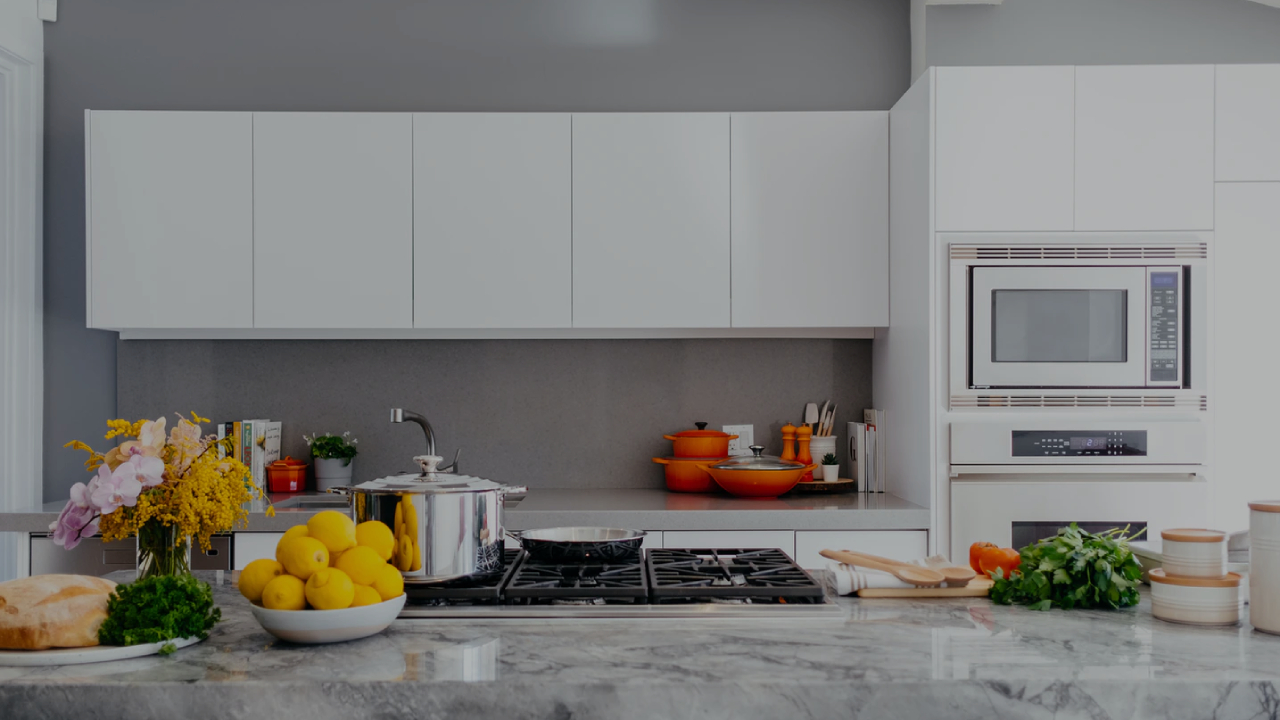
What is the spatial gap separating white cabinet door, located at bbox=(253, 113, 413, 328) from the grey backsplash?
376 mm

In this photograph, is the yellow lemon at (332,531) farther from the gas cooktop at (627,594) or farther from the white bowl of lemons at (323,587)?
the gas cooktop at (627,594)

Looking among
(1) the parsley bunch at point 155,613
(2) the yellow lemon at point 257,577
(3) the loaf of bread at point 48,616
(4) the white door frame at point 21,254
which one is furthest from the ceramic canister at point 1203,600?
(4) the white door frame at point 21,254

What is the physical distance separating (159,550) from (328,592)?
35 centimetres

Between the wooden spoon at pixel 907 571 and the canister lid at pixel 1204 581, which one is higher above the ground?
the canister lid at pixel 1204 581

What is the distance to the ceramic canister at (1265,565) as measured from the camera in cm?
130

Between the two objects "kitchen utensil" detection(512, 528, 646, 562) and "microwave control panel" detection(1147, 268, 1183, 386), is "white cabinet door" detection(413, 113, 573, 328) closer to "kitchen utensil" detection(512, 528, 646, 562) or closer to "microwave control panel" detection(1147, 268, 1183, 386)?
"kitchen utensil" detection(512, 528, 646, 562)

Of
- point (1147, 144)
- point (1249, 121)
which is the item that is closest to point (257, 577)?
point (1147, 144)

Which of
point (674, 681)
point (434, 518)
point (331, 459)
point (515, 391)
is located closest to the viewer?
point (674, 681)

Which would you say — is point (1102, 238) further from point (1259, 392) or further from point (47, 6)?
point (47, 6)

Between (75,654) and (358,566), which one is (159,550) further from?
(358,566)

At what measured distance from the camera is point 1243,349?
110 inches

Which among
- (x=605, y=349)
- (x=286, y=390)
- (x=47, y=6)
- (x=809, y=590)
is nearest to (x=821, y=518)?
(x=605, y=349)

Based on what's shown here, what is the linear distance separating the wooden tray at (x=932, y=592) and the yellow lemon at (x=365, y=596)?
2.58 ft

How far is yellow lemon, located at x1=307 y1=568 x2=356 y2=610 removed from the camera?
1.25 m
